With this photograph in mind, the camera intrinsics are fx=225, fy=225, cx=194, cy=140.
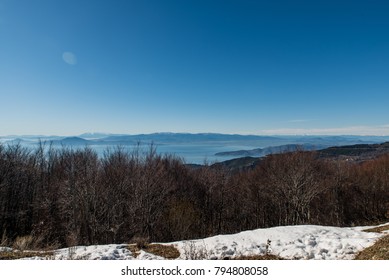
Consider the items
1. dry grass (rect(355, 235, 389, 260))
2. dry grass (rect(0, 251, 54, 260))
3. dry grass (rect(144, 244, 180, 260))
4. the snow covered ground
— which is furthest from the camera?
dry grass (rect(144, 244, 180, 260))

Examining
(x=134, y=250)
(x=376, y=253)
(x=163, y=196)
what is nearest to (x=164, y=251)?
(x=134, y=250)

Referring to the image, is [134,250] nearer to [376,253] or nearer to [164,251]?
[164,251]

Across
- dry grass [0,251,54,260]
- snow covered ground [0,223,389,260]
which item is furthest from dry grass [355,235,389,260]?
dry grass [0,251,54,260]

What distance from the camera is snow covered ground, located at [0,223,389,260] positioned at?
8.12 meters

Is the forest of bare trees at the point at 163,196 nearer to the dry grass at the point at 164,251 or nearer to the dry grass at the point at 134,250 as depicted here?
the dry grass at the point at 134,250

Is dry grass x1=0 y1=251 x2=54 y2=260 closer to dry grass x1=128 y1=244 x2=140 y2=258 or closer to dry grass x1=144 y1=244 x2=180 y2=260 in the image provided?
dry grass x1=128 y1=244 x2=140 y2=258

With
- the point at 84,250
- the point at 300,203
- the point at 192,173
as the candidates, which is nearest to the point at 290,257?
the point at 84,250

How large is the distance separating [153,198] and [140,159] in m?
11.3

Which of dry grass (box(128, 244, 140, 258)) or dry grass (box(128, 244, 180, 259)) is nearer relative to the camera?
dry grass (box(128, 244, 180, 259))

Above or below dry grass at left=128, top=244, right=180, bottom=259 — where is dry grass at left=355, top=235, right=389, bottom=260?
above

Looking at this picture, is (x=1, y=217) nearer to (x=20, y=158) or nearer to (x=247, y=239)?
(x=20, y=158)

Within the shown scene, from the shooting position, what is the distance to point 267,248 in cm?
841

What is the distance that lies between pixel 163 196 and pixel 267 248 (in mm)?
21973

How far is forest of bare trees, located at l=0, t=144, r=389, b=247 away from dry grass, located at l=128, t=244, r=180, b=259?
1043cm
